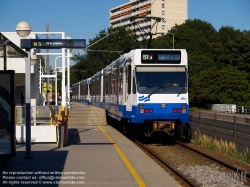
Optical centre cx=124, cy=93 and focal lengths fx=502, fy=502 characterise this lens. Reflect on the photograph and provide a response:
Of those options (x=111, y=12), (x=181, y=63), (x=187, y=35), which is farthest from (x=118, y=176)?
(x=111, y=12)

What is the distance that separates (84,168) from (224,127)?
799cm

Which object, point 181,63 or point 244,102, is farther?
point 244,102

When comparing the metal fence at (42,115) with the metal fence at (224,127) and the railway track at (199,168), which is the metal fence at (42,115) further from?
the metal fence at (224,127)

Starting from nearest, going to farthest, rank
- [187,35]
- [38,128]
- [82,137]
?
1. [38,128]
2. [82,137]
3. [187,35]

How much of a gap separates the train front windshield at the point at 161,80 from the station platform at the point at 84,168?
2393 mm

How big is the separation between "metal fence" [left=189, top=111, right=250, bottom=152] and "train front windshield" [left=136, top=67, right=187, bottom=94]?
1944 mm

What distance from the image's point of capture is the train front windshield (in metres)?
17.9

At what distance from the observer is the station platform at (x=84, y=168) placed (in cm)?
1002

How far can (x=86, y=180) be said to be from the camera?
10180 mm

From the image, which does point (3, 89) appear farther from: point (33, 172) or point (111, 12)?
point (111, 12)

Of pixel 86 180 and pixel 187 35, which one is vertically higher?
pixel 187 35

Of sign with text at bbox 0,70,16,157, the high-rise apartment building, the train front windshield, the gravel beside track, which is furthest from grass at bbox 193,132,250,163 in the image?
the high-rise apartment building

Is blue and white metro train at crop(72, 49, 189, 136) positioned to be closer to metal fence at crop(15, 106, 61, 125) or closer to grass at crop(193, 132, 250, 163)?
grass at crop(193, 132, 250, 163)

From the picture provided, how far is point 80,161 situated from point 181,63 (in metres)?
6.86
